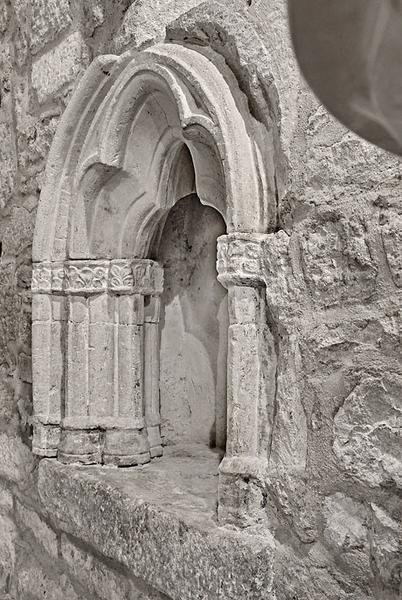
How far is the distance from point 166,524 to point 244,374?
0.44m

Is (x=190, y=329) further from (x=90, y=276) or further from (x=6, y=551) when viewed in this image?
(x=6, y=551)

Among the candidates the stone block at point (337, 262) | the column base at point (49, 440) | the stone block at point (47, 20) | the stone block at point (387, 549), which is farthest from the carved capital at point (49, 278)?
the stone block at point (387, 549)

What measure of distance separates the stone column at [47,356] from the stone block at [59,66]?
0.70 meters

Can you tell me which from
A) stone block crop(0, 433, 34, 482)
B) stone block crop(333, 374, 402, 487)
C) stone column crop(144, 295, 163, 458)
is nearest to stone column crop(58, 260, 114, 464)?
stone column crop(144, 295, 163, 458)

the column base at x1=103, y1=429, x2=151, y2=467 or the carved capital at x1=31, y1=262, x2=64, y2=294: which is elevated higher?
the carved capital at x1=31, y1=262, x2=64, y2=294

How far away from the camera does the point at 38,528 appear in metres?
2.46

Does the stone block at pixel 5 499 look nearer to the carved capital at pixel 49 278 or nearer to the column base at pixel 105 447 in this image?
the column base at pixel 105 447

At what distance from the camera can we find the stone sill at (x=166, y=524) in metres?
1.53

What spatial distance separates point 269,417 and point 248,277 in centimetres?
34

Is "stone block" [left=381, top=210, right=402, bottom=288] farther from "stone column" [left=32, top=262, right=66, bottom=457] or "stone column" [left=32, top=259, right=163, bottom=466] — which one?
"stone column" [left=32, top=262, right=66, bottom=457]

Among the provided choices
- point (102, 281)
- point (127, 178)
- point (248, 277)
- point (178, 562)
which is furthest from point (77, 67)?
point (178, 562)

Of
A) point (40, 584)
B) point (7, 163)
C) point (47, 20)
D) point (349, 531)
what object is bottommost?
point (40, 584)

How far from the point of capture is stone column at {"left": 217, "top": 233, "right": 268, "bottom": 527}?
159 cm

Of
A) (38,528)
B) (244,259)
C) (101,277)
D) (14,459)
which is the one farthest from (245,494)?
(14,459)
